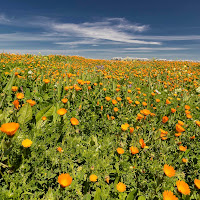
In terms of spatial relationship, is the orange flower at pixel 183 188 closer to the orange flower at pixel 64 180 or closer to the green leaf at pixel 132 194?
the green leaf at pixel 132 194

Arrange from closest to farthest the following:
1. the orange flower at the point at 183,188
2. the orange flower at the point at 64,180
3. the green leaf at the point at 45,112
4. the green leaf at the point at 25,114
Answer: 1. the orange flower at the point at 64,180
2. the orange flower at the point at 183,188
3. the green leaf at the point at 25,114
4. the green leaf at the point at 45,112

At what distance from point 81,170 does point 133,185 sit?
648mm

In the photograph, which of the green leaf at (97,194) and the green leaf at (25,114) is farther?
the green leaf at (25,114)

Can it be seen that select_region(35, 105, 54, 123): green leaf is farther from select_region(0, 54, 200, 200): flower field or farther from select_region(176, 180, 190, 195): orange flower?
select_region(176, 180, 190, 195): orange flower

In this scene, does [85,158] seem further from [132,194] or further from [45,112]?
[45,112]

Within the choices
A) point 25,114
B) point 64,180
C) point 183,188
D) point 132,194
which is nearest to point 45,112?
point 25,114

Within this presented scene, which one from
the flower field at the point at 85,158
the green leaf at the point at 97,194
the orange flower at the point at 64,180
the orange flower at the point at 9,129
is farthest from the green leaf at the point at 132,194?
the orange flower at the point at 9,129

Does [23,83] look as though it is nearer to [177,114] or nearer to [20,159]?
[20,159]

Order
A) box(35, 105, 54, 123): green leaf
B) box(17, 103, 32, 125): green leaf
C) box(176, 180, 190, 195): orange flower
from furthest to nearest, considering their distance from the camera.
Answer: box(35, 105, 54, 123): green leaf → box(17, 103, 32, 125): green leaf → box(176, 180, 190, 195): orange flower

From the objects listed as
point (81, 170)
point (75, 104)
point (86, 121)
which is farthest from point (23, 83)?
point (81, 170)

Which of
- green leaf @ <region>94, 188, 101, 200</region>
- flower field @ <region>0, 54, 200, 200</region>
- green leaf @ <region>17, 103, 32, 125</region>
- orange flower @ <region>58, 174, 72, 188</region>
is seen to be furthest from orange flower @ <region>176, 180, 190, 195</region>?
green leaf @ <region>17, 103, 32, 125</region>

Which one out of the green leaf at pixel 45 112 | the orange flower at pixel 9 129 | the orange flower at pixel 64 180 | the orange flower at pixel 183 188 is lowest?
the orange flower at pixel 183 188

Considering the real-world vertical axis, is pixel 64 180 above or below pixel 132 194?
above

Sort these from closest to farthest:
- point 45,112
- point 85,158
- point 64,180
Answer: point 64,180
point 85,158
point 45,112
